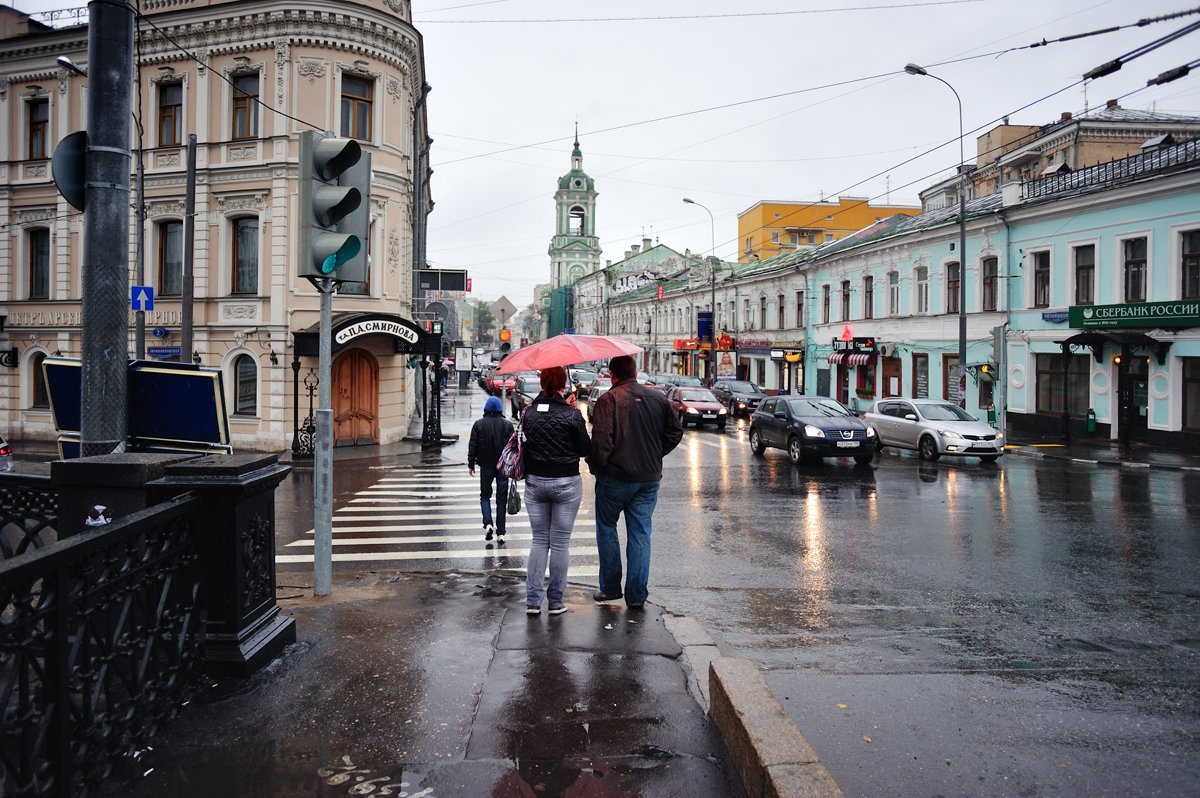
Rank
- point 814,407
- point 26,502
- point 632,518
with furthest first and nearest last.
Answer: point 814,407
point 632,518
point 26,502

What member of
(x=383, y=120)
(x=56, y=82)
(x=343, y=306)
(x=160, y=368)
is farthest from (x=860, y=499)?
(x=56, y=82)

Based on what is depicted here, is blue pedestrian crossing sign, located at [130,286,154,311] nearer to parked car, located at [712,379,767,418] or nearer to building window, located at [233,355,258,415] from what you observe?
building window, located at [233,355,258,415]

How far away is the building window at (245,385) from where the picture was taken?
22781mm

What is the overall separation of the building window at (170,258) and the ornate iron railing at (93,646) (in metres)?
21.7

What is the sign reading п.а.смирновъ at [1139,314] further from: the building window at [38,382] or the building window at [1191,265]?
the building window at [38,382]

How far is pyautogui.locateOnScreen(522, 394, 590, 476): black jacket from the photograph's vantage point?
617cm

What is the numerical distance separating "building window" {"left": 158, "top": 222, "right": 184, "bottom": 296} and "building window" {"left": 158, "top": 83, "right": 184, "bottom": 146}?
238 centimetres

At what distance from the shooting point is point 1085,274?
87.2 feet

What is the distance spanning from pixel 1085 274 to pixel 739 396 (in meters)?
15.6

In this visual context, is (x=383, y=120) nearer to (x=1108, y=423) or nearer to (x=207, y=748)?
(x=207, y=748)

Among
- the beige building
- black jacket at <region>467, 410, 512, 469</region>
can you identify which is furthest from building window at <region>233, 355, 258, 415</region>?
black jacket at <region>467, 410, 512, 469</region>

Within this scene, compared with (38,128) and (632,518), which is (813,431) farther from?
(38,128)

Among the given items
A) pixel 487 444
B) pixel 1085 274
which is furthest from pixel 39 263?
pixel 1085 274

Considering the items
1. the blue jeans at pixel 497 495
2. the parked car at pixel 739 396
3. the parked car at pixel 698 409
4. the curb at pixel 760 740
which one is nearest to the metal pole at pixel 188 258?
the blue jeans at pixel 497 495
